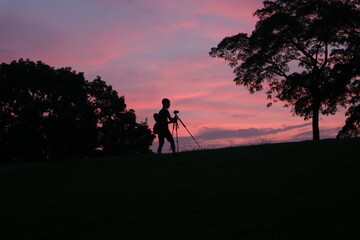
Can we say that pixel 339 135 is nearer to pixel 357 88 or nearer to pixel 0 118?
pixel 357 88

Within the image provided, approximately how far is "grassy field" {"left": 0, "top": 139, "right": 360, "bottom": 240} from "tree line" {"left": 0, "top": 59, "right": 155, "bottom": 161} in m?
35.1

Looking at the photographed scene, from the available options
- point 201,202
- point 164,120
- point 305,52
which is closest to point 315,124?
point 305,52

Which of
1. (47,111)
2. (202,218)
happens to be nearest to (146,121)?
(47,111)

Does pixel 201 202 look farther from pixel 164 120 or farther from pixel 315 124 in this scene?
pixel 315 124

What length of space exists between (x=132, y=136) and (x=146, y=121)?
25.2 feet

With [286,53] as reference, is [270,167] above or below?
below

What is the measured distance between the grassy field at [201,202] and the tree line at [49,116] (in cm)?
3513

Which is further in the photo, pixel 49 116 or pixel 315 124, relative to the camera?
pixel 49 116

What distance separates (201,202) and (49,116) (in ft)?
145

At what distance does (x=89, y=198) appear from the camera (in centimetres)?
1101

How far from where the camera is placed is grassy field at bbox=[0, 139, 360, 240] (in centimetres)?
720

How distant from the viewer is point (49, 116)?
164 feet

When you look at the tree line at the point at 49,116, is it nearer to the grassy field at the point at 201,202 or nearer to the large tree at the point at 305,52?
the large tree at the point at 305,52

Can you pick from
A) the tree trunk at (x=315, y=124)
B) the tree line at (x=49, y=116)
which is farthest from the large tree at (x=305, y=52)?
the tree line at (x=49, y=116)
